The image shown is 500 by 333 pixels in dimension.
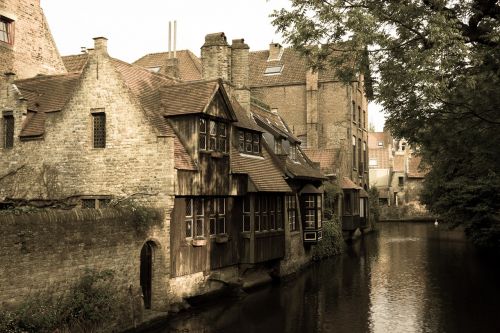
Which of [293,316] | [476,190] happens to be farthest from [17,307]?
[476,190]

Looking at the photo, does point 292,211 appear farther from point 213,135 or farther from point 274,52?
point 274,52

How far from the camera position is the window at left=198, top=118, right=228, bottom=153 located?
18797 mm

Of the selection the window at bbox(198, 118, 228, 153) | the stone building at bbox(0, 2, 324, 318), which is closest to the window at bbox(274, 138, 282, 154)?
the stone building at bbox(0, 2, 324, 318)

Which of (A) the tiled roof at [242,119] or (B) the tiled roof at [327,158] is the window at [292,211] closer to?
(A) the tiled roof at [242,119]

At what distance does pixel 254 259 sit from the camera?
2088cm

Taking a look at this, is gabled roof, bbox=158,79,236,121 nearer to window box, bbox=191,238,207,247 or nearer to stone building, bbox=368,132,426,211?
window box, bbox=191,238,207,247

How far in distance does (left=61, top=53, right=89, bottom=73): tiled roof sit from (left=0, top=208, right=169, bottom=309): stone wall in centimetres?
1758

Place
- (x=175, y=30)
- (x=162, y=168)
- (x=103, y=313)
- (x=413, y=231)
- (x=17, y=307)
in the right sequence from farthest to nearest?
(x=413, y=231) < (x=175, y=30) < (x=162, y=168) < (x=103, y=313) < (x=17, y=307)

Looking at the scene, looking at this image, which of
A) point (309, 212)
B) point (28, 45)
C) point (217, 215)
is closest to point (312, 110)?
point (309, 212)

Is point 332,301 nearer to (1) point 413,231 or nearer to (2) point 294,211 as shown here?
(2) point 294,211

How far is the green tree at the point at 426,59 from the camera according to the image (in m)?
11.7

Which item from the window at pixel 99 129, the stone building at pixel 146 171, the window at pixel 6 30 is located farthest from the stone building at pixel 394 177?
the window at pixel 99 129

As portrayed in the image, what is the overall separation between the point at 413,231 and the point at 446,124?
132 feet

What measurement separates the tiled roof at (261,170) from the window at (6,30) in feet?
44.0
